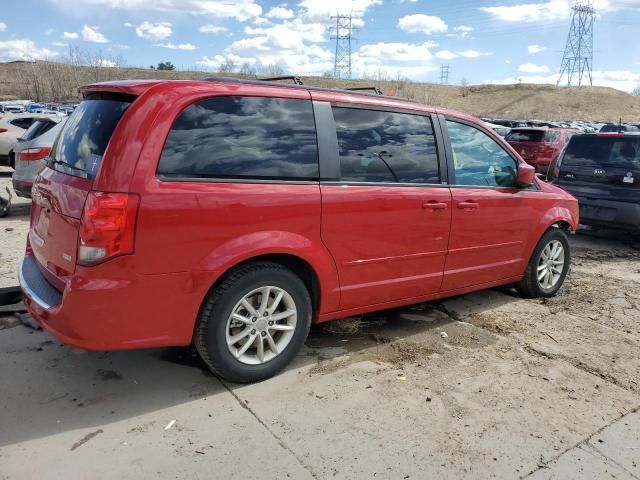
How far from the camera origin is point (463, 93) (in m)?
99.1

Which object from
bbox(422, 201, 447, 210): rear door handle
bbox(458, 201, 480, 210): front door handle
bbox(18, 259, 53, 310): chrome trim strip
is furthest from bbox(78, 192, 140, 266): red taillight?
bbox(458, 201, 480, 210): front door handle

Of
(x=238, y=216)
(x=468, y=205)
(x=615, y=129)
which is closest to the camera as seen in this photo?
(x=238, y=216)

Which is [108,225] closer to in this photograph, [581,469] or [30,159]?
[581,469]

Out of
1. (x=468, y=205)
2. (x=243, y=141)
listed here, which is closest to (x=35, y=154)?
(x=243, y=141)

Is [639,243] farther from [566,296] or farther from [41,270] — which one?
[41,270]

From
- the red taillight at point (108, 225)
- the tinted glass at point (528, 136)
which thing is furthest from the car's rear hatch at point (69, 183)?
the tinted glass at point (528, 136)

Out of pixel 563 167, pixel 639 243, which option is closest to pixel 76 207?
pixel 563 167

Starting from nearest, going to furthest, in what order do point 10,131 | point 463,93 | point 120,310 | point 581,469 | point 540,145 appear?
point 581,469, point 120,310, point 10,131, point 540,145, point 463,93

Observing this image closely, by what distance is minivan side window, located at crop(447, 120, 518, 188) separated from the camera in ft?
14.6

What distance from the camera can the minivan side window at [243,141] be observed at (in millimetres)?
3016

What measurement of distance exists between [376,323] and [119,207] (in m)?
2.49

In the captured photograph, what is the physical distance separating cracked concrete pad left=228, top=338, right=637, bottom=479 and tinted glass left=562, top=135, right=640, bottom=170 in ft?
16.8

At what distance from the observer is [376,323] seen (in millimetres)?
4555

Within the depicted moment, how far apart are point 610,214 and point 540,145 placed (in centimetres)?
963
